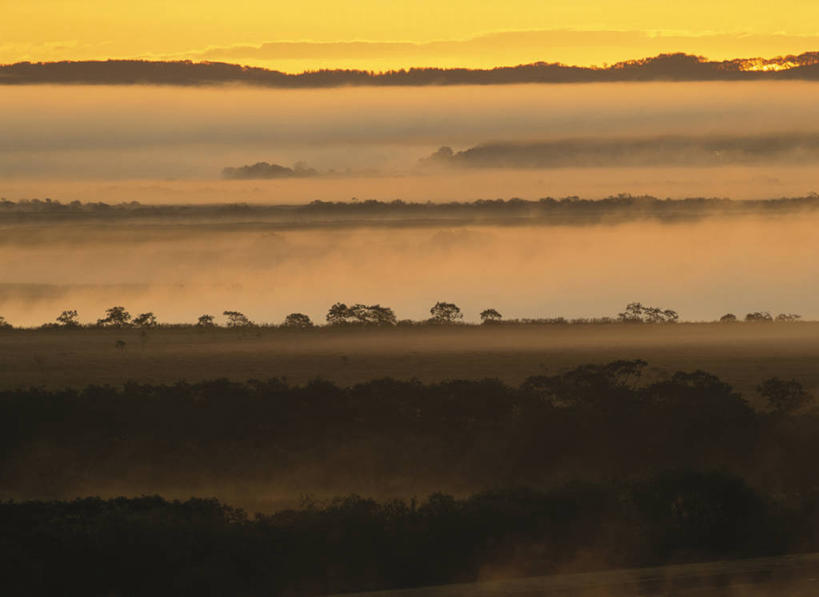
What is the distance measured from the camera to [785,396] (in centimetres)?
6175

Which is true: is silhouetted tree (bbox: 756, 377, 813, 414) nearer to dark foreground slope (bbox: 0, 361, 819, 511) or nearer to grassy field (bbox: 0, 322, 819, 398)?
dark foreground slope (bbox: 0, 361, 819, 511)

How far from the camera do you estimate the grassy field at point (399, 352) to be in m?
92.6

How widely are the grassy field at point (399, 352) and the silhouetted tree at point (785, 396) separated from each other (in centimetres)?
1598

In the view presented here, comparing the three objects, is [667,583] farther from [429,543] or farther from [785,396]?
[785,396]

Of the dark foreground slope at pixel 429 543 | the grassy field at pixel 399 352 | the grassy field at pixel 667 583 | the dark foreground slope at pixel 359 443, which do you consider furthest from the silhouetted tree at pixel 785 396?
the grassy field at pixel 667 583

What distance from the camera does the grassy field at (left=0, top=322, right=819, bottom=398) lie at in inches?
3647

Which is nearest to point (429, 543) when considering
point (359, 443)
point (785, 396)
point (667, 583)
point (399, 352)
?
point (667, 583)

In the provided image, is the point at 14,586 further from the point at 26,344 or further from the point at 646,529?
the point at 26,344

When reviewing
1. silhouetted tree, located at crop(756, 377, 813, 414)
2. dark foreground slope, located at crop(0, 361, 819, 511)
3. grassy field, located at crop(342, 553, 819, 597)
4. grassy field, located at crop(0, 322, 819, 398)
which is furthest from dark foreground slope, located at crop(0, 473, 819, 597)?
grassy field, located at crop(0, 322, 819, 398)

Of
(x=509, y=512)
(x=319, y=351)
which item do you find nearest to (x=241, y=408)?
(x=509, y=512)

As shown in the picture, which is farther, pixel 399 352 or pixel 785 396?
Result: pixel 399 352

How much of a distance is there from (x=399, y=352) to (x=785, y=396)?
54401 mm

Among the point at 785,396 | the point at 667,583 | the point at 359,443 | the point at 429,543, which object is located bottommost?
the point at 785,396

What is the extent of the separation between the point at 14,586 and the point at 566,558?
436 inches
